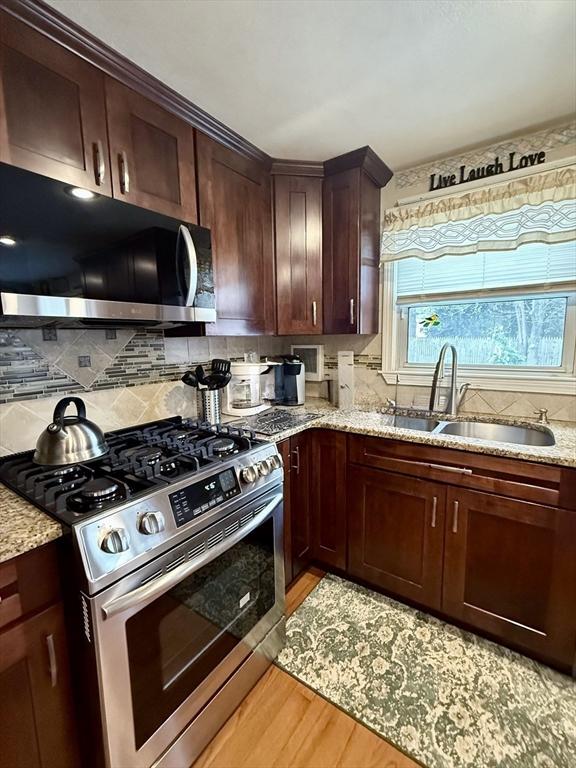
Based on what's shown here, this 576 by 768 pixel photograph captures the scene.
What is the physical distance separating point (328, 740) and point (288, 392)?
1.59 meters

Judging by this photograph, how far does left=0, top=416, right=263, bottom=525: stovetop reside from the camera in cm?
97

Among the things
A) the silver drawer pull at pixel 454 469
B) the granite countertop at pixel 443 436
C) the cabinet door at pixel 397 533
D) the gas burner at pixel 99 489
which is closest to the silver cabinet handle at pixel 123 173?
the gas burner at pixel 99 489

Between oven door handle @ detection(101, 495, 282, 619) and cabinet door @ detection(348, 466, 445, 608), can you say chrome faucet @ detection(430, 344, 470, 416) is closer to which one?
cabinet door @ detection(348, 466, 445, 608)

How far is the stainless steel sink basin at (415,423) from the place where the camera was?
6.55 ft

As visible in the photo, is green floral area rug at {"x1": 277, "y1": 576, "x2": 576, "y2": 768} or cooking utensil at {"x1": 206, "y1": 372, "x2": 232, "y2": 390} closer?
green floral area rug at {"x1": 277, "y1": 576, "x2": 576, "y2": 768}

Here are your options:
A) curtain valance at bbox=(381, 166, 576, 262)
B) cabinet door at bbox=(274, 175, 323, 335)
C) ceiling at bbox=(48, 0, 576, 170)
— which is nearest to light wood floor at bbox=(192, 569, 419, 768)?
cabinet door at bbox=(274, 175, 323, 335)

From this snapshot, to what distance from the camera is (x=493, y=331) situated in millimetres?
2029

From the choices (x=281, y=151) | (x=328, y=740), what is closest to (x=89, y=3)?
(x=281, y=151)

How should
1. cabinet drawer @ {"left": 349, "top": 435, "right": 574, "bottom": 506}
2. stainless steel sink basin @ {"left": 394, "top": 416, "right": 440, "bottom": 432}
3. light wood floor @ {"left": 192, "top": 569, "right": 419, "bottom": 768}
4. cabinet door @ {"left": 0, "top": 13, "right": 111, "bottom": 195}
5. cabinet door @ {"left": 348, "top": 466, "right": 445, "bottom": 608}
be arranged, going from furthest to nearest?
1. stainless steel sink basin @ {"left": 394, "top": 416, "right": 440, "bottom": 432}
2. cabinet door @ {"left": 348, "top": 466, "right": 445, "bottom": 608}
3. cabinet drawer @ {"left": 349, "top": 435, "right": 574, "bottom": 506}
4. light wood floor @ {"left": 192, "top": 569, "right": 419, "bottom": 768}
5. cabinet door @ {"left": 0, "top": 13, "right": 111, "bottom": 195}

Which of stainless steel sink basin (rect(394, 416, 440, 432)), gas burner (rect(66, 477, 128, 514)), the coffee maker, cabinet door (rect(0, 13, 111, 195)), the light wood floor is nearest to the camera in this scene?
gas burner (rect(66, 477, 128, 514))

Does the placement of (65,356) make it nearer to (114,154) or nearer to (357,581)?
(114,154)

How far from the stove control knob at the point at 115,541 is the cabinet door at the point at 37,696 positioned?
228 millimetres

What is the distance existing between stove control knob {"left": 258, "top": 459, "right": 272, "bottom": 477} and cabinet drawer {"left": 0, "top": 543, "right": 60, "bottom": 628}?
26.0 inches

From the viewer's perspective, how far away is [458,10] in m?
1.12
